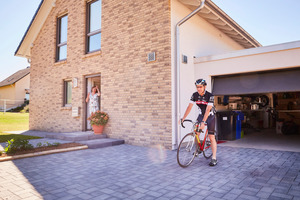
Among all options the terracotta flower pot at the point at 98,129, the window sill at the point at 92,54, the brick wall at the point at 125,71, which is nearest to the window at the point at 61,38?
the brick wall at the point at 125,71

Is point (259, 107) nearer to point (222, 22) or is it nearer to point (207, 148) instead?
point (222, 22)

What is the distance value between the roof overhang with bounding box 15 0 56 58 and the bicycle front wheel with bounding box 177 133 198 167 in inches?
427

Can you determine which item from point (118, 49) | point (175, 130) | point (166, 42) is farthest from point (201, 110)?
point (118, 49)

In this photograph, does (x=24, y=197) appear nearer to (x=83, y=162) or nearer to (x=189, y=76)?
(x=83, y=162)

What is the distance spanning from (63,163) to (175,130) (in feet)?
11.0

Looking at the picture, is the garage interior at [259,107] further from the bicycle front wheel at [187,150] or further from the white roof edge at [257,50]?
the bicycle front wheel at [187,150]

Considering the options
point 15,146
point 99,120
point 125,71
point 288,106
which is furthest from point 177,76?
point 288,106

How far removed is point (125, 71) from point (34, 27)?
810cm

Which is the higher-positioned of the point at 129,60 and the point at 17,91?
the point at 17,91

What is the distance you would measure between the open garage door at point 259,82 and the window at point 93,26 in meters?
5.24

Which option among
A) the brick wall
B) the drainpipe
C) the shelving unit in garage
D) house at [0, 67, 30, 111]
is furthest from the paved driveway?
house at [0, 67, 30, 111]

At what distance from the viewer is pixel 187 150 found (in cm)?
470

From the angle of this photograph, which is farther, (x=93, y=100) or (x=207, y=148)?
(x=93, y=100)

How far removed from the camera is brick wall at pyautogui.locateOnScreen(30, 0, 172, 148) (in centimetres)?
690
